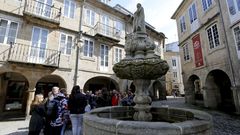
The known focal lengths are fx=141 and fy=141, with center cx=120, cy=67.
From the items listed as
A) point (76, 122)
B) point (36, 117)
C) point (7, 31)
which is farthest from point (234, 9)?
point (7, 31)

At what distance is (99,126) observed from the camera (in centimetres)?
240

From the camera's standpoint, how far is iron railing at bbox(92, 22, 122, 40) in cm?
1400

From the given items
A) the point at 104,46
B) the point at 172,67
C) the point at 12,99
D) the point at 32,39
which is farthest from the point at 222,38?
the point at 172,67

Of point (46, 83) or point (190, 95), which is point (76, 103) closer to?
point (46, 83)

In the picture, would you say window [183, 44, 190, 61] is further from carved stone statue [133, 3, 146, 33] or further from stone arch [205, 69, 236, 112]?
carved stone statue [133, 3, 146, 33]

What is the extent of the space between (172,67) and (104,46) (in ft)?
100

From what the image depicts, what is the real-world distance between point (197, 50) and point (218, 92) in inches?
165

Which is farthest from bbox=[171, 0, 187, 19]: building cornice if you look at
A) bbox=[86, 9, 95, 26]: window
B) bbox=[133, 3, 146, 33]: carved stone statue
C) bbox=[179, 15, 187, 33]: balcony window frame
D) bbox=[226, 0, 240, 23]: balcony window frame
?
bbox=[133, 3, 146, 33]: carved stone statue

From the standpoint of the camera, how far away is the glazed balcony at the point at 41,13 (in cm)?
1028

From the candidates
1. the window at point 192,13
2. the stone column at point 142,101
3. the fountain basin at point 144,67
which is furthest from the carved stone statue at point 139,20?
the window at point 192,13

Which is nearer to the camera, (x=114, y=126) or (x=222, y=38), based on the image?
(x=114, y=126)

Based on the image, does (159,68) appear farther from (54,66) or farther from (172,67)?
(172,67)

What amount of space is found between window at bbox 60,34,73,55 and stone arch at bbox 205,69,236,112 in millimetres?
12302

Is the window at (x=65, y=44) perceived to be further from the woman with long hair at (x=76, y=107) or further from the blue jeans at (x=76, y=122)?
the blue jeans at (x=76, y=122)
